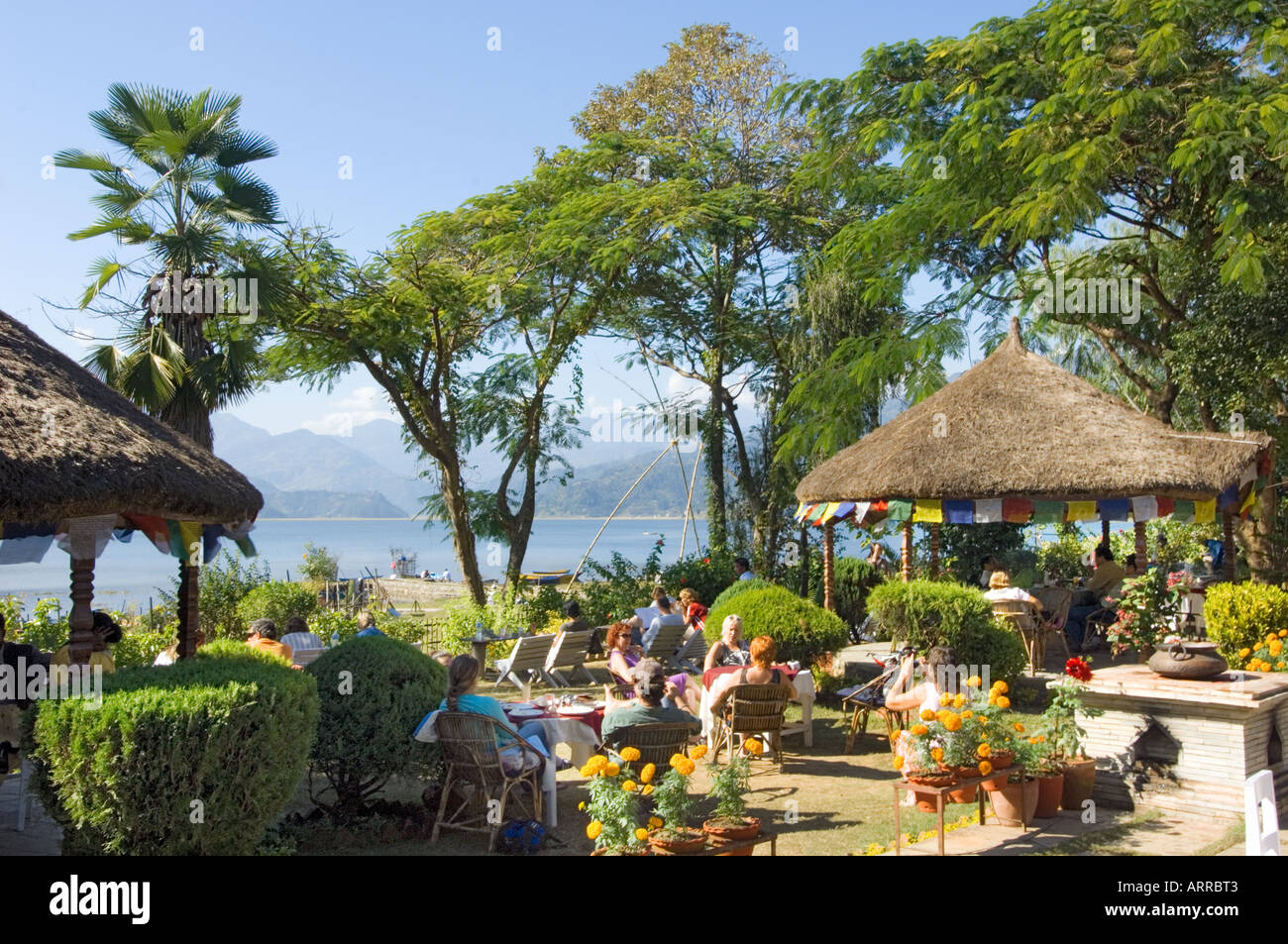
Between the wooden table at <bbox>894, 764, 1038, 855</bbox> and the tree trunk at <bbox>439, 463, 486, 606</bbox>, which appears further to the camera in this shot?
the tree trunk at <bbox>439, 463, 486, 606</bbox>

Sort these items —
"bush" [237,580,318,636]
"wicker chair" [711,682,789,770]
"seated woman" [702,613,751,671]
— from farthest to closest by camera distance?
1. "bush" [237,580,318,636]
2. "seated woman" [702,613,751,671]
3. "wicker chair" [711,682,789,770]

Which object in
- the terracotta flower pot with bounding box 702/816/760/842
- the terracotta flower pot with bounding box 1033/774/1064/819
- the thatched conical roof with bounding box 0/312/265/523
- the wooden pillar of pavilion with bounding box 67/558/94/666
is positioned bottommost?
the terracotta flower pot with bounding box 1033/774/1064/819

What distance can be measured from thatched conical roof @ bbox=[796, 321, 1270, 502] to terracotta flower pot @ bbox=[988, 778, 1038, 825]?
6.43 m

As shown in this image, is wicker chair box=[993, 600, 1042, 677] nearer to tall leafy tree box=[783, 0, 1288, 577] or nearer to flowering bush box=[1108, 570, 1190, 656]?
flowering bush box=[1108, 570, 1190, 656]

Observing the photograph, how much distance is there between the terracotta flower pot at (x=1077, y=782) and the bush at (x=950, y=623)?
379cm

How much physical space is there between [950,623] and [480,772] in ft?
20.3

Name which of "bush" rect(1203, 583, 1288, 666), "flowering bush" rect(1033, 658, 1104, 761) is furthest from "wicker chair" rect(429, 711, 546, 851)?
"bush" rect(1203, 583, 1288, 666)

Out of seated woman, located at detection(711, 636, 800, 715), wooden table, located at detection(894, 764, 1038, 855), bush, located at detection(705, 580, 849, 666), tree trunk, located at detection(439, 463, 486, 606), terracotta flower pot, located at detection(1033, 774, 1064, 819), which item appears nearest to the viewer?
wooden table, located at detection(894, 764, 1038, 855)

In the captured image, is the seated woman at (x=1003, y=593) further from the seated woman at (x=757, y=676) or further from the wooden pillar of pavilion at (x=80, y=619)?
the wooden pillar of pavilion at (x=80, y=619)

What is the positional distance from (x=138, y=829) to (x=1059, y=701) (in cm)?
610

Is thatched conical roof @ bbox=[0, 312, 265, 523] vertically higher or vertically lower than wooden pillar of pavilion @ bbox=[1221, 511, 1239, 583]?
higher

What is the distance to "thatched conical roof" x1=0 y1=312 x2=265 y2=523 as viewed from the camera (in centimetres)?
716

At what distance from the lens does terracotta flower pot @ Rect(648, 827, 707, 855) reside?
547cm
